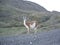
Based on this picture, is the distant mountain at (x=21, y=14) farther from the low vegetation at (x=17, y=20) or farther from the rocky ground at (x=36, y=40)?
the rocky ground at (x=36, y=40)

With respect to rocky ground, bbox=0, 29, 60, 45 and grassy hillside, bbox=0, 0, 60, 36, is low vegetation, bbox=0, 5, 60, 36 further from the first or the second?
rocky ground, bbox=0, 29, 60, 45

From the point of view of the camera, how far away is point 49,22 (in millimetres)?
9266

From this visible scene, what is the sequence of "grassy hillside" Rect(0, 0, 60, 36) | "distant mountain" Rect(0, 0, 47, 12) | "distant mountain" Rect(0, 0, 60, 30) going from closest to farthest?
"grassy hillside" Rect(0, 0, 60, 36) < "distant mountain" Rect(0, 0, 60, 30) < "distant mountain" Rect(0, 0, 47, 12)

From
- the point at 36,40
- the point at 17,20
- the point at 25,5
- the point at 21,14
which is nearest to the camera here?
the point at 36,40

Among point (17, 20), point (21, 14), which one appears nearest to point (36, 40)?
point (17, 20)

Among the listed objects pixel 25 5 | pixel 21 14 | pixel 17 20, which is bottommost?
pixel 17 20

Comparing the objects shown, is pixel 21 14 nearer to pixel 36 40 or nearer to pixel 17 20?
pixel 17 20

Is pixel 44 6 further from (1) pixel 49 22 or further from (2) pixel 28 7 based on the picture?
(1) pixel 49 22

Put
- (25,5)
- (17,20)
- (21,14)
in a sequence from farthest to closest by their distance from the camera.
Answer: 1. (25,5)
2. (21,14)
3. (17,20)

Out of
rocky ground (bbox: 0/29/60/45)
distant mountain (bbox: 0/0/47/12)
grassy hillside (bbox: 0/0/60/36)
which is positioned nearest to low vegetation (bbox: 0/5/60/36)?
grassy hillside (bbox: 0/0/60/36)

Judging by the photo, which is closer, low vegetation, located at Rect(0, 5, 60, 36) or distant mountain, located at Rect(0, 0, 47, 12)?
low vegetation, located at Rect(0, 5, 60, 36)

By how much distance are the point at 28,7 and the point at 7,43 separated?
6.52 m

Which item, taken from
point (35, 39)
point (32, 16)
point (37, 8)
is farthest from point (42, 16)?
point (35, 39)

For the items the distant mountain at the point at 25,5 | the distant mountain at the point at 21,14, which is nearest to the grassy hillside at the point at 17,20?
the distant mountain at the point at 21,14
